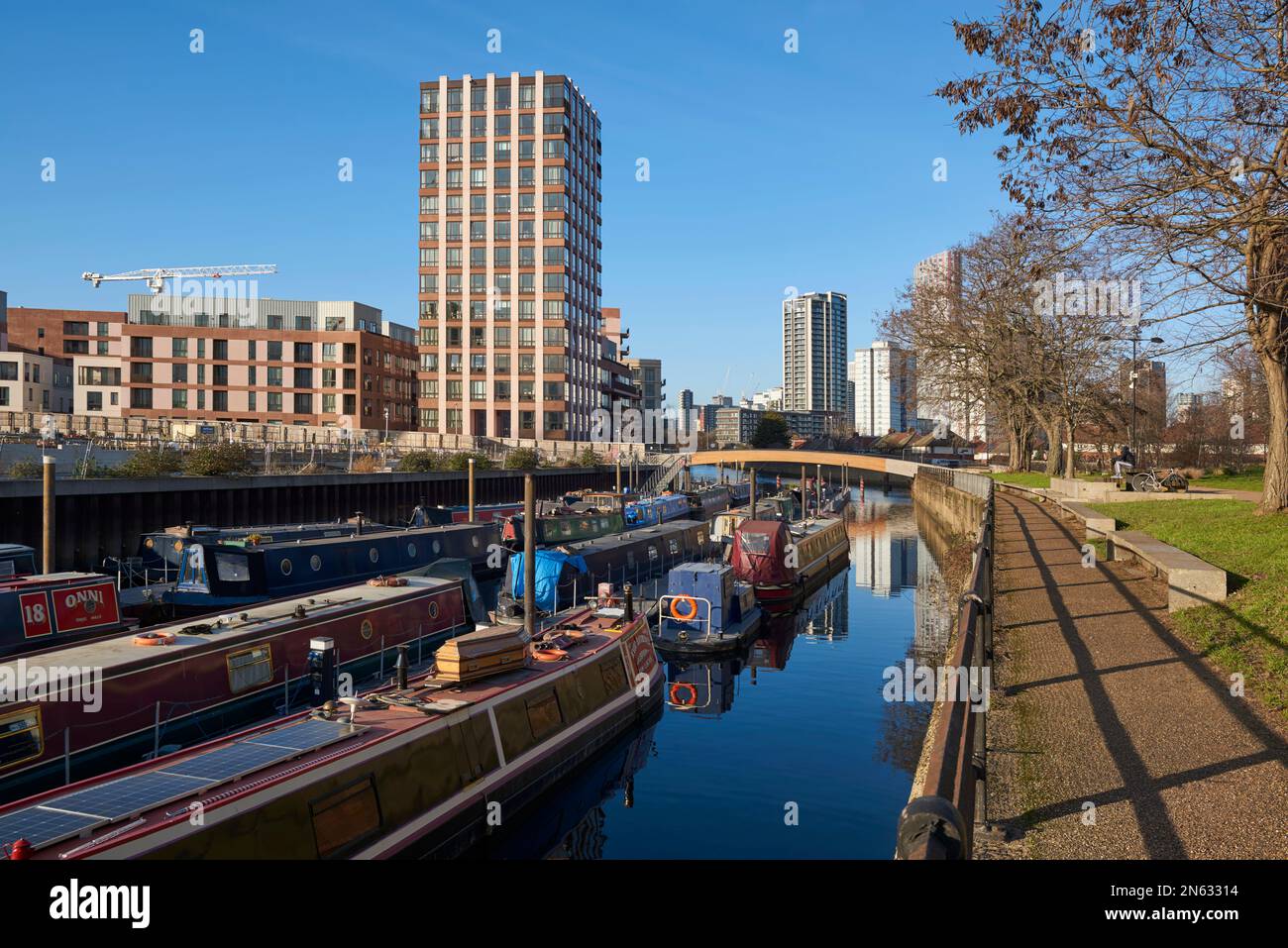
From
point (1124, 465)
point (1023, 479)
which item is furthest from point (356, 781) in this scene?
point (1023, 479)

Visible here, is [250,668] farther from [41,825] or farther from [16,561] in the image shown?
[16,561]

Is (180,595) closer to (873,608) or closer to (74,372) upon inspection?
(873,608)

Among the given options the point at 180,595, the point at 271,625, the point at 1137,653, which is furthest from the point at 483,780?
the point at 180,595

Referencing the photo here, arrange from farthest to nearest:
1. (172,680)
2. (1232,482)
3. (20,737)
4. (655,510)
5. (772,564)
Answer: (655,510), (1232,482), (772,564), (172,680), (20,737)

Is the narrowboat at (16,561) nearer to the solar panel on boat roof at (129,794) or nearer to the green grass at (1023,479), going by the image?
the solar panel on boat roof at (129,794)

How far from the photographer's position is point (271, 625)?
67.9 feet

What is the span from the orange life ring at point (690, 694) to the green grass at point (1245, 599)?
1307 cm

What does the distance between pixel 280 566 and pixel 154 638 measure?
13845 mm

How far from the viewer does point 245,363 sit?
9931 cm

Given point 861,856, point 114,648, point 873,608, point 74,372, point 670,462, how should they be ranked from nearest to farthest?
point 861,856 → point 114,648 → point 873,608 → point 670,462 → point 74,372

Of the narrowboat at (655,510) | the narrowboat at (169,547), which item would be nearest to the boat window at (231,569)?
the narrowboat at (169,547)
